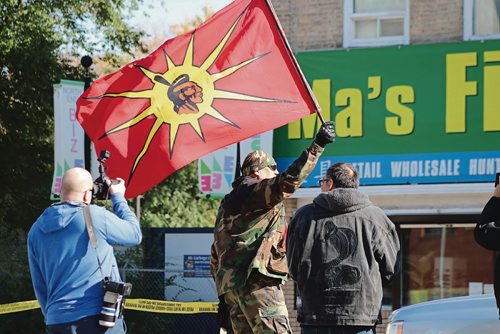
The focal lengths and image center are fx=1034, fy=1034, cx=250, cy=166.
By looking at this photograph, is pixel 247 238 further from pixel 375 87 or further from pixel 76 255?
pixel 375 87

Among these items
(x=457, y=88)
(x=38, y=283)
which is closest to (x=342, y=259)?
(x=38, y=283)

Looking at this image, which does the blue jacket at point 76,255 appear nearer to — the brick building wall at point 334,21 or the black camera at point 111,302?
the black camera at point 111,302

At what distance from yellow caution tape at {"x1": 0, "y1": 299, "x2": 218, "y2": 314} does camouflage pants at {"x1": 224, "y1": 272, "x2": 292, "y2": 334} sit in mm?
6810

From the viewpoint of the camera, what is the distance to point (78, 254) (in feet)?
21.9

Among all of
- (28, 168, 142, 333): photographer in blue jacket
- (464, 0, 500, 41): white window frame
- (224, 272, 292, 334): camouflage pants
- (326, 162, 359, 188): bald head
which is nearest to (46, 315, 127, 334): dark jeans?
(28, 168, 142, 333): photographer in blue jacket

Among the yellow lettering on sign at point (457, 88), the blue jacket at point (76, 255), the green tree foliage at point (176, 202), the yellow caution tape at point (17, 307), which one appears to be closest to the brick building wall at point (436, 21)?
the yellow lettering on sign at point (457, 88)

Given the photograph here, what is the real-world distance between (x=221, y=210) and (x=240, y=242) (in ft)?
0.90

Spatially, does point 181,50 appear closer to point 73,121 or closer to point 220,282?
point 220,282

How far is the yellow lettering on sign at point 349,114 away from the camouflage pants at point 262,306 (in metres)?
7.87

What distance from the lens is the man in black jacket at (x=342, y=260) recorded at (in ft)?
23.3

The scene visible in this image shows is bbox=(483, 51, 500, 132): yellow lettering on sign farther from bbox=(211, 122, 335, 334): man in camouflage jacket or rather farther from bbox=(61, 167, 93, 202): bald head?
bbox=(61, 167, 93, 202): bald head

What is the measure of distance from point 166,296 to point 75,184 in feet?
30.5

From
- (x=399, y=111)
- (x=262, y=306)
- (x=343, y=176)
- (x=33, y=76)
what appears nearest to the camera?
(x=262, y=306)

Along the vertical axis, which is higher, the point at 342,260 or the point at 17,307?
the point at 342,260
